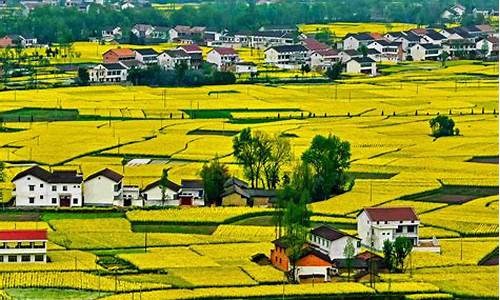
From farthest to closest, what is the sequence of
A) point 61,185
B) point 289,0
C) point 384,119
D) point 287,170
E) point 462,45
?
point 289,0
point 462,45
point 384,119
point 287,170
point 61,185

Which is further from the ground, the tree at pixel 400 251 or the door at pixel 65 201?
the tree at pixel 400 251

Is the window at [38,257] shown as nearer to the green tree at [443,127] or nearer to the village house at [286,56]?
the green tree at [443,127]

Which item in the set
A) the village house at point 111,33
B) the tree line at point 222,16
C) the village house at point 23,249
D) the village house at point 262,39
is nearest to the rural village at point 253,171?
the village house at point 23,249

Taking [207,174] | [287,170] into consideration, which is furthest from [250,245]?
[287,170]

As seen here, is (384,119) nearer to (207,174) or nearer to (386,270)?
(207,174)

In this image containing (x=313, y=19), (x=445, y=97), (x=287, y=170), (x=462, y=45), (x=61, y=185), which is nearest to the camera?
(x=61, y=185)

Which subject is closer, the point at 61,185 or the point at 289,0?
the point at 61,185
